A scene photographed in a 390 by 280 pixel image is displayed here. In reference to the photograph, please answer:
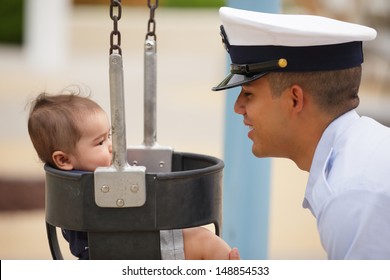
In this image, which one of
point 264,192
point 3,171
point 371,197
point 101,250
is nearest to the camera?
point 371,197

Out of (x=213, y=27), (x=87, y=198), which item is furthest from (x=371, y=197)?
(x=213, y=27)

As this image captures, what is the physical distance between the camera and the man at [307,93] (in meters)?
2.58

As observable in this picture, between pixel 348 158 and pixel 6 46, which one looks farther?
pixel 6 46

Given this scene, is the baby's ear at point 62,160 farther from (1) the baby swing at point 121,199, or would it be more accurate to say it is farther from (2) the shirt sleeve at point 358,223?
(2) the shirt sleeve at point 358,223

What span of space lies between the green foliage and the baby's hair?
42.9 ft

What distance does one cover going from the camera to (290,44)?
2.69 meters

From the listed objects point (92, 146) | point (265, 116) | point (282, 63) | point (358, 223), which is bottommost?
point (358, 223)

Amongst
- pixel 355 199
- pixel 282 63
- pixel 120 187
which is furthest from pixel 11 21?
pixel 355 199

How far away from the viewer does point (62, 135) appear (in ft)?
9.75

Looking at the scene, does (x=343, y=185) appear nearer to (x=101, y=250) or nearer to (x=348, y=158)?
(x=348, y=158)

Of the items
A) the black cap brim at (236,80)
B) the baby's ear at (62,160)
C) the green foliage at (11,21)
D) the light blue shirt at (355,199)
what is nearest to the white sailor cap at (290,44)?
the black cap brim at (236,80)

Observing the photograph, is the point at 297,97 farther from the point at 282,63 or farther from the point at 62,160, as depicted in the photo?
the point at 62,160

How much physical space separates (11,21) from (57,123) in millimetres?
13655

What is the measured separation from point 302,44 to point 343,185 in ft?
1.48
